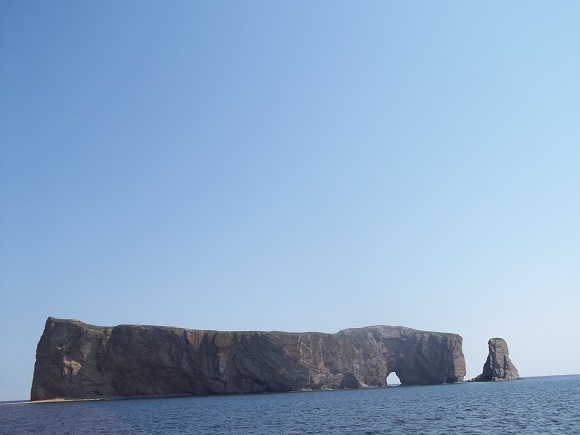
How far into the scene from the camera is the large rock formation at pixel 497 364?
425 feet

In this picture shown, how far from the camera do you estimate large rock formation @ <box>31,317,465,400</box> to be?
331 feet

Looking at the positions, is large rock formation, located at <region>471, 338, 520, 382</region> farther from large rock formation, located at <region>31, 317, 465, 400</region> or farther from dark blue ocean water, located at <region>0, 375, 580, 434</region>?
dark blue ocean water, located at <region>0, 375, 580, 434</region>

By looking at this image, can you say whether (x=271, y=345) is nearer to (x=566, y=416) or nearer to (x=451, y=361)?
(x=451, y=361)

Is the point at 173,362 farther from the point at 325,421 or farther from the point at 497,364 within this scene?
the point at 497,364

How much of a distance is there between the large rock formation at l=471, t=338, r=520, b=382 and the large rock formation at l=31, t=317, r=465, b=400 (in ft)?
124

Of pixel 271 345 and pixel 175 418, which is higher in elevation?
pixel 271 345

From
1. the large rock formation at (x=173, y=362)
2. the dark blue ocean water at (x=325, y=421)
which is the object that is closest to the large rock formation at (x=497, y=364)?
the large rock formation at (x=173, y=362)

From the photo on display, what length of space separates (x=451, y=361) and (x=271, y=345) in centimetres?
4327

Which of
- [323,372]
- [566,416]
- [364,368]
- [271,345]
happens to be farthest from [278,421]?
[364,368]

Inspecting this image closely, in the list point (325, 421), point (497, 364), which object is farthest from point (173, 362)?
point (497, 364)

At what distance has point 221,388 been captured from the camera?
349 ft

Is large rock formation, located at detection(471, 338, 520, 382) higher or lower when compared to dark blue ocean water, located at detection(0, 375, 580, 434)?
higher

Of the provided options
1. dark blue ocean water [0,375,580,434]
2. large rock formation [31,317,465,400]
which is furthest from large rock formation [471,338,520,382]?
dark blue ocean water [0,375,580,434]

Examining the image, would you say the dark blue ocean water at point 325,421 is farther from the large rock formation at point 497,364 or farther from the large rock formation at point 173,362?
the large rock formation at point 497,364
